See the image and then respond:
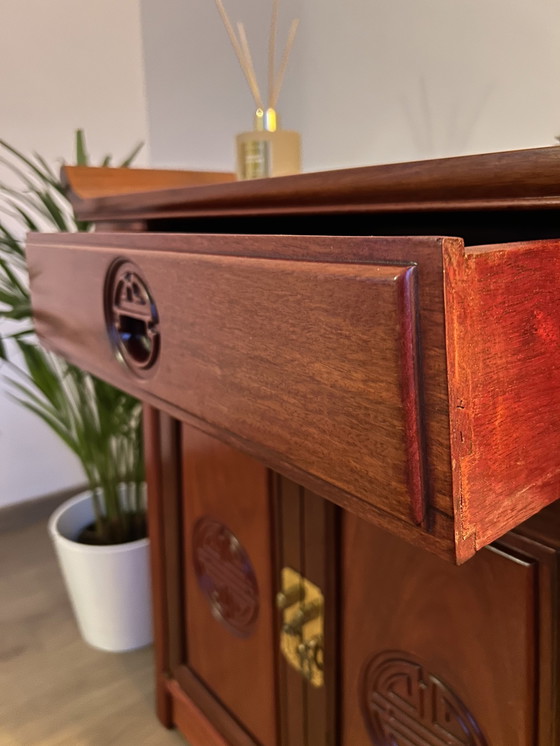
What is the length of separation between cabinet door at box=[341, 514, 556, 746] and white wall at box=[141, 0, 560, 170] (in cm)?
57

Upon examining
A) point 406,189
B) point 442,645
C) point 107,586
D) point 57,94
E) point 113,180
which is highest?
point 57,94

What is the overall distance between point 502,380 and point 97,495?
1.14 meters

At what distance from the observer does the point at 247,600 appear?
0.76 metres

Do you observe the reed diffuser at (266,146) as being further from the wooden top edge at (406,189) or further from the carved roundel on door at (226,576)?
the carved roundel on door at (226,576)

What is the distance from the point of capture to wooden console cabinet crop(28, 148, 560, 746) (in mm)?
A: 299

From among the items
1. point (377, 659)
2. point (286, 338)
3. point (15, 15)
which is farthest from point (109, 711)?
point (15, 15)

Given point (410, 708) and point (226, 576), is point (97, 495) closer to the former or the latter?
point (226, 576)

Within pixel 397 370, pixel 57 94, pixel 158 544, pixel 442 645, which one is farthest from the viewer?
pixel 57 94

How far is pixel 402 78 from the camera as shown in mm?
962

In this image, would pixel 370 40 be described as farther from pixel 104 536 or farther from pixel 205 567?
pixel 104 536

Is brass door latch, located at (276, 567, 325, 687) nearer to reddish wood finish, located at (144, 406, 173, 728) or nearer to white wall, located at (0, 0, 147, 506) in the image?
reddish wood finish, located at (144, 406, 173, 728)

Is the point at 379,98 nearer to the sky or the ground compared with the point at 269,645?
nearer to the sky

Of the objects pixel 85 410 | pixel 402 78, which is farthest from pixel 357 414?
pixel 85 410

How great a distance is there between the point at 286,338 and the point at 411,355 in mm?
91
